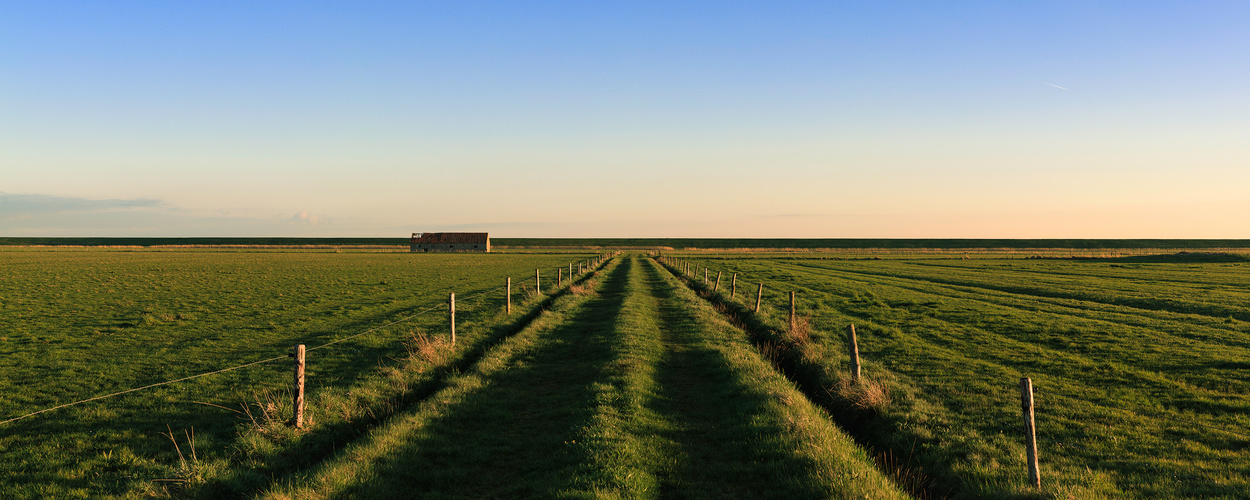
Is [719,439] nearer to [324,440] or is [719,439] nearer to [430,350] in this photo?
[324,440]

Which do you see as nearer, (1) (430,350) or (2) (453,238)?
(1) (430,350)

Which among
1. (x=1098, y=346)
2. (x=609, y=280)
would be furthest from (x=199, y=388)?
(x=609, y=280)

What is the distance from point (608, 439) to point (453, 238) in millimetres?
140524

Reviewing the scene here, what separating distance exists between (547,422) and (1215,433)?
11.5 meters

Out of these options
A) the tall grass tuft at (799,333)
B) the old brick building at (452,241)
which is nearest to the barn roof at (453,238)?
the old brick building at (452,241)

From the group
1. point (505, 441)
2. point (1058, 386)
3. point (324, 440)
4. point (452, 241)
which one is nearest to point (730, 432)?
point (505, 441)

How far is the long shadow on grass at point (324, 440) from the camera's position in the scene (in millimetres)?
7523

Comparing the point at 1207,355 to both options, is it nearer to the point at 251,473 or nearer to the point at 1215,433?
the point at 1215,433

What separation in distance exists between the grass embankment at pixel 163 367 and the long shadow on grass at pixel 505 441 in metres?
1.96

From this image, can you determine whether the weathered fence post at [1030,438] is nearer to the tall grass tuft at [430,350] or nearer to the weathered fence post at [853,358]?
the weathered fence post at [853,358]

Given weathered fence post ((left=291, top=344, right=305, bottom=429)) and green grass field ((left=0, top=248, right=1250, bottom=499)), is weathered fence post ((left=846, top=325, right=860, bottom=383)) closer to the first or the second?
green grass field ((left=0, top=248, right=1250, bottom=499))

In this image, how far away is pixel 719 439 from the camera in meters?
9.39

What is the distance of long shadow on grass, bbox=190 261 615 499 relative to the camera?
7.52 metres

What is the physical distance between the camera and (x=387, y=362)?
14727 millimetres
